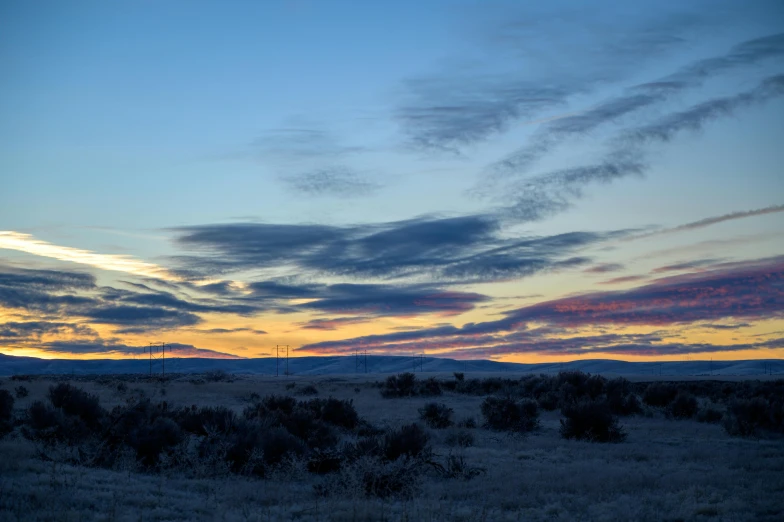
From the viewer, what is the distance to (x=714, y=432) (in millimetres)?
27000

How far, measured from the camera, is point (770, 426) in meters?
27.4

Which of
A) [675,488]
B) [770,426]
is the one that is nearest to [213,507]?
[675,488]

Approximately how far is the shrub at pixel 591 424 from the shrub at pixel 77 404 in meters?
16.8

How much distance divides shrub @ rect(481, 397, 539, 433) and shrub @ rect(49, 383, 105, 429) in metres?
15.6

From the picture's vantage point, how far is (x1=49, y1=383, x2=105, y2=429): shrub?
2417 centimetres

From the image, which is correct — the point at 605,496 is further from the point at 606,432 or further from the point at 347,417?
the point at 347,417

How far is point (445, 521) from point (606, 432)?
14560mm

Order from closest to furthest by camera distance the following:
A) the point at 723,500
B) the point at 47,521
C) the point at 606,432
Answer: the point at 47,521 < the point at 723,500 < the point at 606,432

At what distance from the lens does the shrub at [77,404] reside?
24172 millimetres

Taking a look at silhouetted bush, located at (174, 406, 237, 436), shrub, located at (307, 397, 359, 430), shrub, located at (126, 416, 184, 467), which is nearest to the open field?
shrub, located at (126, 416, 184, 467)

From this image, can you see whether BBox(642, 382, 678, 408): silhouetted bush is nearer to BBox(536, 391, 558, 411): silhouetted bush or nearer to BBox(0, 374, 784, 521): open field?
BBox(536, 391, 558, 411): silhouetted bush

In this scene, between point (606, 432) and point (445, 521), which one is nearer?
point (445, 521)

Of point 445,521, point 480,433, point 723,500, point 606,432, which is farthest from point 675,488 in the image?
point 480,433

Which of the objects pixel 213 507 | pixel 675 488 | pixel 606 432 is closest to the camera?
pixel 213 507
